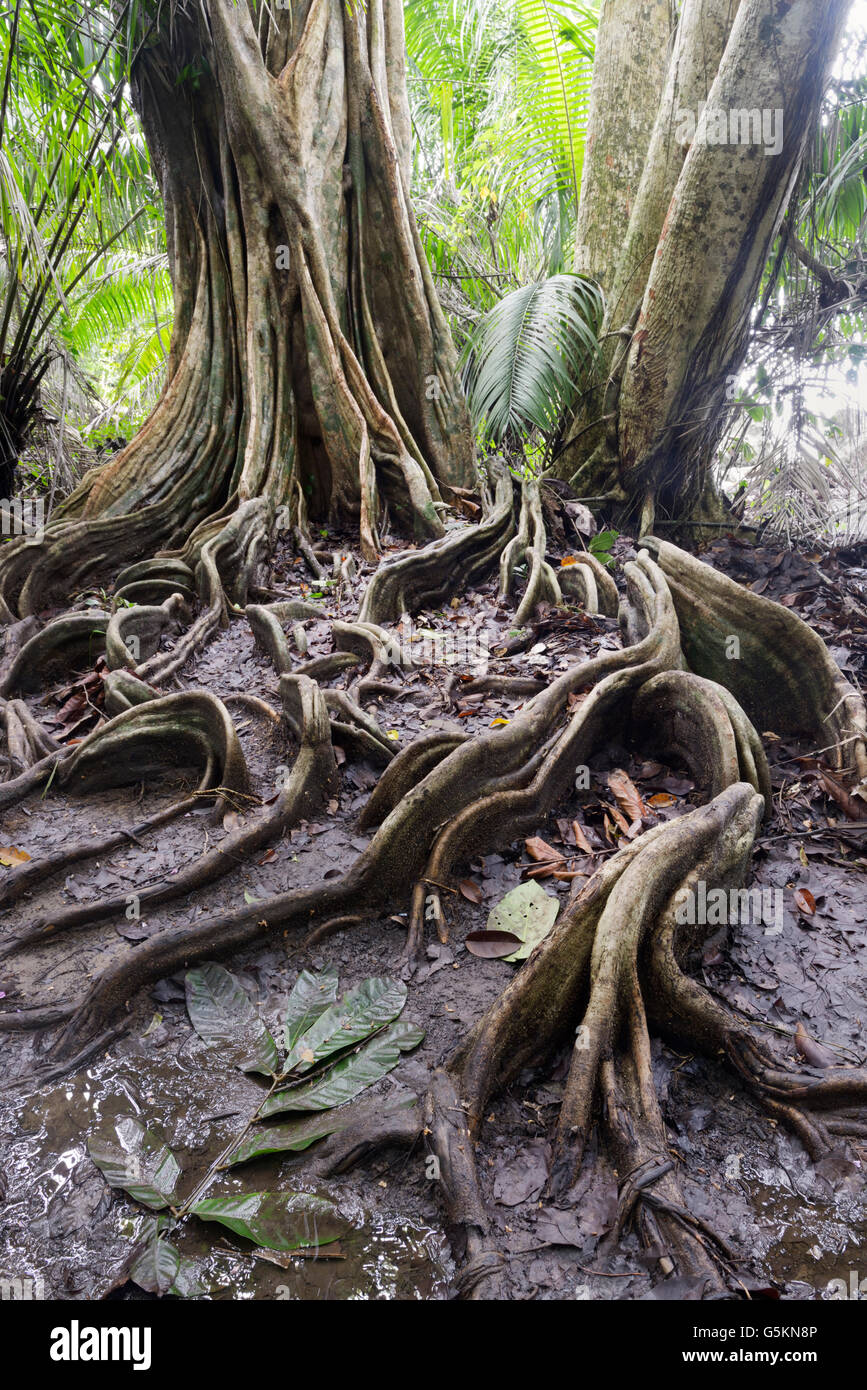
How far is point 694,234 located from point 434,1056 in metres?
4.23

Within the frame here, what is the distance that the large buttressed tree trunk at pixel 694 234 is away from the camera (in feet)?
12.1

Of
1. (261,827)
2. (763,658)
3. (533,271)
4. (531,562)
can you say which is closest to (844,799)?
(763,658)

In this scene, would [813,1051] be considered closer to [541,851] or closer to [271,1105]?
[541,851]

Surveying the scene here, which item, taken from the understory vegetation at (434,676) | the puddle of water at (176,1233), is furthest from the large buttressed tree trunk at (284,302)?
the puddle of water at (176,1233)

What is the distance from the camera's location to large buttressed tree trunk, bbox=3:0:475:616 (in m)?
4.83

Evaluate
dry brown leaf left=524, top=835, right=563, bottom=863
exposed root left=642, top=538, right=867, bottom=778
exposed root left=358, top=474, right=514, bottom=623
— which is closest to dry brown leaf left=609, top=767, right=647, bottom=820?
dry brown leaf left=524, top=835, right=563, bottom=863

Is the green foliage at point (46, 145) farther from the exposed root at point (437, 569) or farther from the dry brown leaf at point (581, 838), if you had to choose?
the dry brown leaf at point (581, 838)

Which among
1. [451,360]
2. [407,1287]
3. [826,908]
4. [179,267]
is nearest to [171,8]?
[179,267]

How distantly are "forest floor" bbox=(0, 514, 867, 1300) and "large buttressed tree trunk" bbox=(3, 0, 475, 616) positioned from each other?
190cm

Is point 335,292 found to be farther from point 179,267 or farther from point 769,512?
point 769,512

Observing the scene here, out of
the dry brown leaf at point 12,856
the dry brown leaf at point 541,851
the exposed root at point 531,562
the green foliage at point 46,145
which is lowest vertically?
the dry brown leaf at point 12,856

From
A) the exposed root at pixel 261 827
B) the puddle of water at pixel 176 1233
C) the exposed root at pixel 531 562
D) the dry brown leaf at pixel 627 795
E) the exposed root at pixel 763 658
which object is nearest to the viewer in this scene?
the puddle of water at pixel 176 1233

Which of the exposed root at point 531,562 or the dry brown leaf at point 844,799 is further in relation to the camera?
the exposed root at point 531,562

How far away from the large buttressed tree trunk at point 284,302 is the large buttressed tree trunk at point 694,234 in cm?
121
